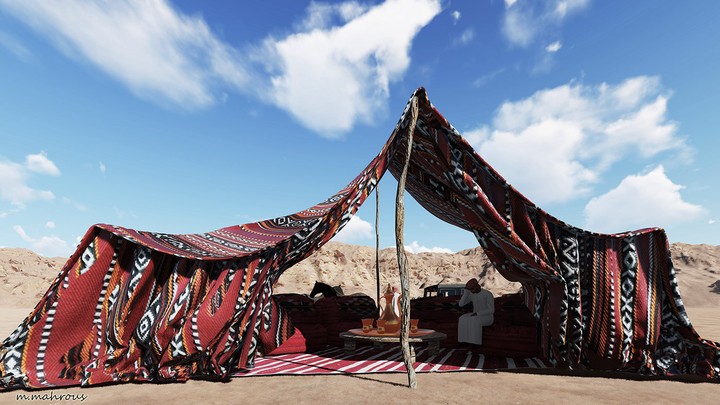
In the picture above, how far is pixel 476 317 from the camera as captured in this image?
263 inches

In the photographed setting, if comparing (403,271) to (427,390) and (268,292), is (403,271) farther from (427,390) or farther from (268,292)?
(268,292)

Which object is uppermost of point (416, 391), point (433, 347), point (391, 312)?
point (391, 312)

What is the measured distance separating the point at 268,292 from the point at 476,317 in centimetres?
335

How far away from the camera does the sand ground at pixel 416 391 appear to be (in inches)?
159

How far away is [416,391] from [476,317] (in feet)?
8.74

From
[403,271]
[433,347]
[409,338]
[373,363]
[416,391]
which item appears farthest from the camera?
[433,347]

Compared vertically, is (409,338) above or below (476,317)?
below

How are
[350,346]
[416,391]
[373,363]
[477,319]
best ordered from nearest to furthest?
[416,391]
[373,363]
[477,319]
[350,346]

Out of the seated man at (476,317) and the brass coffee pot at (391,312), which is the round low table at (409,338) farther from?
the seated man at (476,317)

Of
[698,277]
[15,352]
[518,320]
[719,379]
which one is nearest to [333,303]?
[518,320]

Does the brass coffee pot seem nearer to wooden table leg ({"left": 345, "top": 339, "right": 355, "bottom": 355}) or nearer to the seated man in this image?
wooden table leg ({"left": 345, "top": 339, "right": 355, "bottom": 355})

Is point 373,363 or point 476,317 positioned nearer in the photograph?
point 373,363

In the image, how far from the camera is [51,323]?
15.4 feet

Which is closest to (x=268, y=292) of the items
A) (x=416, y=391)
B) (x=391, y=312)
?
(x=391, y=312)
